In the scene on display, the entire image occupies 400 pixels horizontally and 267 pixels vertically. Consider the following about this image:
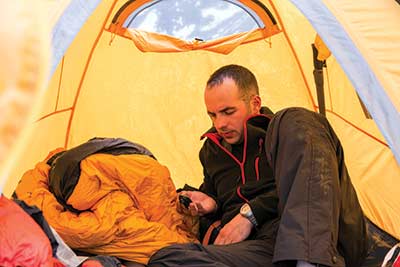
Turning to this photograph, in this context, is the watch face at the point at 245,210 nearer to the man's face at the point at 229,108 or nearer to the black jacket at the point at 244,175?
the black jacket at the point at 244,175

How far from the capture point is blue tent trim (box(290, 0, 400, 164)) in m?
1.50

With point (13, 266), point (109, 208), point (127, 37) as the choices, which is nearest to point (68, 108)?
point (127, 37)

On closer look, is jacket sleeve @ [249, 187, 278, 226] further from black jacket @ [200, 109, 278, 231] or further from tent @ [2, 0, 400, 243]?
tent @ [2, 0, 400, 243]

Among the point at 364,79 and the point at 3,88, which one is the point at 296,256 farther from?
the point at 3,88

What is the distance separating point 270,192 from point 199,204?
317mm

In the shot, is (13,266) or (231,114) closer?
(13,266)

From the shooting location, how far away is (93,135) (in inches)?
108

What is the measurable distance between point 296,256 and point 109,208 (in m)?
0.78

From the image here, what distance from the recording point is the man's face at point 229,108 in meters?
1.88

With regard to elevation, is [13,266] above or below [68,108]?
below

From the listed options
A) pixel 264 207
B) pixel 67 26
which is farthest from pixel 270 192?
pixel 67 26

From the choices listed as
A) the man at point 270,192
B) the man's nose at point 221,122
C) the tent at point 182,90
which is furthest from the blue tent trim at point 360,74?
the tent at point 182,90

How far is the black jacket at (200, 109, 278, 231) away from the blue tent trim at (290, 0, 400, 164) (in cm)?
36

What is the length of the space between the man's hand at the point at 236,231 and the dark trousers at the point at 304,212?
7 centimetres
